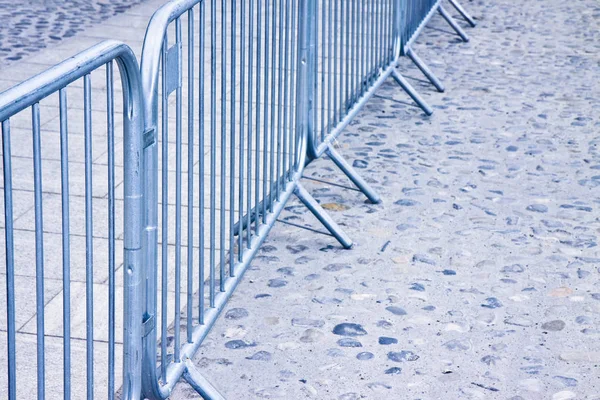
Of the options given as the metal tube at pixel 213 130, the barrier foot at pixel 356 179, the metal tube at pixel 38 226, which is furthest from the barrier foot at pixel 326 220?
the metal tube at pixel 38 226

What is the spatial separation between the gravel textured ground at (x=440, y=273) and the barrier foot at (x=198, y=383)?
0.31m

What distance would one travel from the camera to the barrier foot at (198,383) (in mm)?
3395

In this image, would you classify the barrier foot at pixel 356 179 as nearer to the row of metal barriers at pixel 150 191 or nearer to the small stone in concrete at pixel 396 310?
the row of metal barriers at pixel 150 191

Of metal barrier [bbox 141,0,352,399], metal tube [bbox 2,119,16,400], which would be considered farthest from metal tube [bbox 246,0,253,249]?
metal tube [bbox 2,119,16,400]

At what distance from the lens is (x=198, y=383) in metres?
3.40

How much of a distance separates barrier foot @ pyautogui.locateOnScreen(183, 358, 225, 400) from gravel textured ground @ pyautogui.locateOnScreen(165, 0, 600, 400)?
31cm

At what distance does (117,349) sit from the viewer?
12.8 feet

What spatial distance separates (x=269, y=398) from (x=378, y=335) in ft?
2.13

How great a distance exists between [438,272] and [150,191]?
2218mm

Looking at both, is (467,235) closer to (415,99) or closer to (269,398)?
(269,398)

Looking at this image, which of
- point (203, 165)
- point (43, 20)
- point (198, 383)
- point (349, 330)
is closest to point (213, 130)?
point (203, 165)

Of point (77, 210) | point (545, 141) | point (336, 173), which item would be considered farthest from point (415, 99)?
point (77, 210)

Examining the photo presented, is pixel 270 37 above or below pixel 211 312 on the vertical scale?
above

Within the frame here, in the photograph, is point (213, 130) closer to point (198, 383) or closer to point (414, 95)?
point (198, 383)
